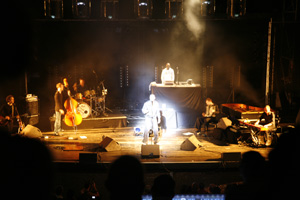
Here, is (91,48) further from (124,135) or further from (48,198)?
(48,198)

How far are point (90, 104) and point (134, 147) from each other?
428 cm

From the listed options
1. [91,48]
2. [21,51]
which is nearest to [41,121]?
[21,51]

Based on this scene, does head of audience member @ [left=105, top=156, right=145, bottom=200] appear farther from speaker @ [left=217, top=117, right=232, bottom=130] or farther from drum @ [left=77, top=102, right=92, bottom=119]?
drum @ [left=77, top=102, right=92, bottom=119]

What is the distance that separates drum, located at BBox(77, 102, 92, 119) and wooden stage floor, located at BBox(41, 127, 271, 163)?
2.28ft

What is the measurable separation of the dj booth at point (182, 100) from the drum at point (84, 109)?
9.93 ft

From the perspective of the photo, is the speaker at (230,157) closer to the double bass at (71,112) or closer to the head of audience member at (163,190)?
the double bass at (71,112)

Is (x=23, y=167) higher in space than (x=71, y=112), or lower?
higher

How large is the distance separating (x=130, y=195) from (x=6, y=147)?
0.79 metres

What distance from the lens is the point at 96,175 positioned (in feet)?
28.5

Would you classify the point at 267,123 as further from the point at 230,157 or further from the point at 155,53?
the point at 155,53

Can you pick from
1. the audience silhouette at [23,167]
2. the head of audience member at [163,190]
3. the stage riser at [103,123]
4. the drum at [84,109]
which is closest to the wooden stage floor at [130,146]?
the stage riser at [103,123]

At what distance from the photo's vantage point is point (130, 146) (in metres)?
10.6

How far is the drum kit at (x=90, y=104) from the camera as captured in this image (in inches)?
523

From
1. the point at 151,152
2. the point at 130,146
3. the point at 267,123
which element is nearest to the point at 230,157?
the point at 151,152
